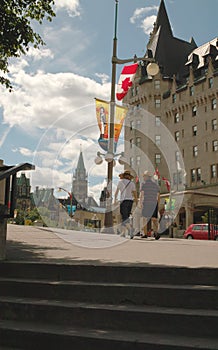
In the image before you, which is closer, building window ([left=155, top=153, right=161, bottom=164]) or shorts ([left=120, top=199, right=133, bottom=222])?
shorts ([left=120, top=199, right=133, bottom=222])

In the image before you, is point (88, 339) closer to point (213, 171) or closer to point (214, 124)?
point (213, 171)

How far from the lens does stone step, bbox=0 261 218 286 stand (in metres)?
4.72

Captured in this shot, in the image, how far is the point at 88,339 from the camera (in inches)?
153

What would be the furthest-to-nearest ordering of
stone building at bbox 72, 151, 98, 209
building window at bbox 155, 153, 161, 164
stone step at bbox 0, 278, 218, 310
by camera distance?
building window at bbox 155, 153, 161, 164
stone building at bbox 72, 151, 98, 209
stone step at bbox 0, 278, 218, 310

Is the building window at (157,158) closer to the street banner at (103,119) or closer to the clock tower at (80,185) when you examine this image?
the street banner at (103,119)

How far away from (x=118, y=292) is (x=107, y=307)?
0.27 m

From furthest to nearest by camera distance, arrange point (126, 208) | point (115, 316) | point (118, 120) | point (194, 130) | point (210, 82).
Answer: point (194, 130) < point (210, 82) < point (118, 120) < point (126, 208) < point (115, 316)

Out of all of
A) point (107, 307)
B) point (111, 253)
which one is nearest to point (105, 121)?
point (111, 253)

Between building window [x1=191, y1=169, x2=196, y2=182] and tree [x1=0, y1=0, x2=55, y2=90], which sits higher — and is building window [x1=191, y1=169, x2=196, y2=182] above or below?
above

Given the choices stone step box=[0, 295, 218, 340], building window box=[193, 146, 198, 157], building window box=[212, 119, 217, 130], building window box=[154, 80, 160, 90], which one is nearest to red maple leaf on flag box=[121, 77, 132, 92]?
stone step box=[0, 295, 218, 340]

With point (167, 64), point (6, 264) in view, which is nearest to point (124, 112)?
point (6, 264)

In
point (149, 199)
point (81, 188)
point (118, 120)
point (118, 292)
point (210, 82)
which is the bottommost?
point (118, 292)

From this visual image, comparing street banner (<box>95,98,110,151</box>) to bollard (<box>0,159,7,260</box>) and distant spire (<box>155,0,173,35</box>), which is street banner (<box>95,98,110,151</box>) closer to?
bollard (<box>0,159,7,260</box>)

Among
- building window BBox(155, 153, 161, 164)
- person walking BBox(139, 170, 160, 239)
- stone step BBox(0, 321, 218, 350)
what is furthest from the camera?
building window BBox(155, 153, 161, 164)
